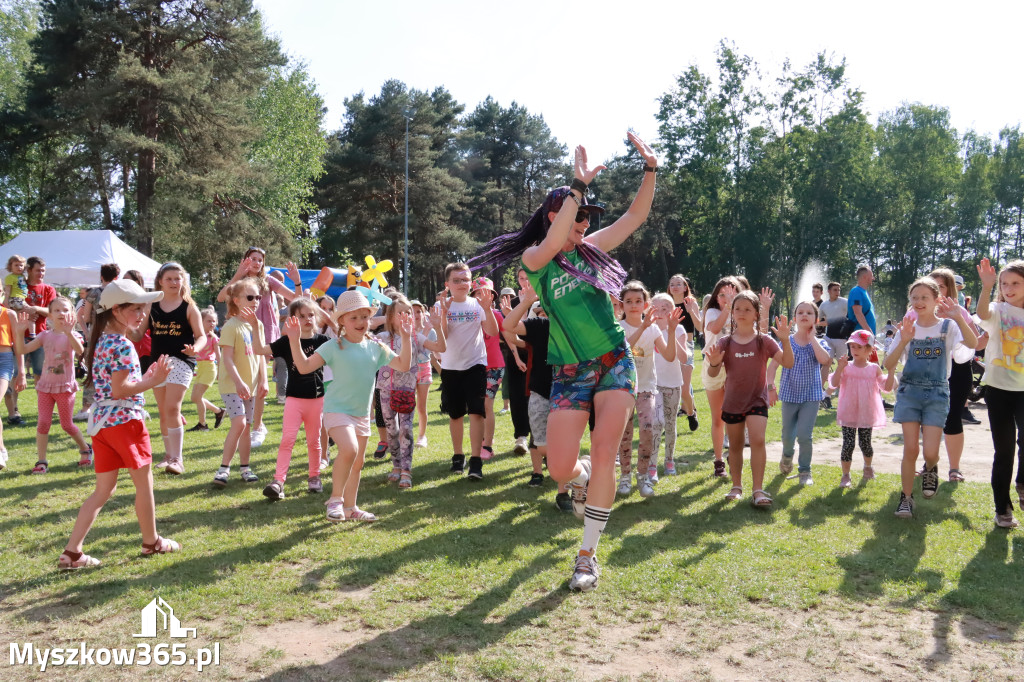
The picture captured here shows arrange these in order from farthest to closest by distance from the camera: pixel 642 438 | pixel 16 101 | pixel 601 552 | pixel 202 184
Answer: pixel 16 101 → pixel 202 184 → pixel 642 438 → pixel 601 552

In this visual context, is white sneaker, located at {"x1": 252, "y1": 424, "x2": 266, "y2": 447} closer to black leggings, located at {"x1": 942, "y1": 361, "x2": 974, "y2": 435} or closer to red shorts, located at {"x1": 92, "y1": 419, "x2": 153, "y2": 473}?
red shorts, located at {"x1": 92, "y1": 419, "x2": 153, "y2": 473}

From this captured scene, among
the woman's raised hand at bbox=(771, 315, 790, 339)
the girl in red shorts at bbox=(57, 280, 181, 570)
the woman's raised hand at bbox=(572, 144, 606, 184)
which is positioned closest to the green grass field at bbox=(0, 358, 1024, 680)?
the girl in red shorts at bbox=(57, 280, 181, 570)

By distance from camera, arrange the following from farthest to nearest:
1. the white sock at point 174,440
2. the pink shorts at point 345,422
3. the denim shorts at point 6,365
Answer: the denim shorts at point 6,365
the white sock at point 174,440
the pink shorts at point 345,422

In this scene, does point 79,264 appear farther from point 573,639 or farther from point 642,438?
point 573,639

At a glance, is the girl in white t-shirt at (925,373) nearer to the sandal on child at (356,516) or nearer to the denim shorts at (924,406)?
the denim shorts at (924,406)

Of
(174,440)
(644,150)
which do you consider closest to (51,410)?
(174,440)

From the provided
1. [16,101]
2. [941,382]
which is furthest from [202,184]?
[941,382]

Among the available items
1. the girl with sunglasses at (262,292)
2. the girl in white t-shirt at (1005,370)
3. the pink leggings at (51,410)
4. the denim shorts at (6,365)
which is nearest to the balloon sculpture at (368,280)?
the girl with sunglasses at (262,292)

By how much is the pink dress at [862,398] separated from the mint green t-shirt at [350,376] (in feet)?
15.9

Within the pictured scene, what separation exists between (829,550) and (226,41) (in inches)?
1257

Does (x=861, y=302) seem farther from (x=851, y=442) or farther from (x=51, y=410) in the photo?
(x=51, y=410)

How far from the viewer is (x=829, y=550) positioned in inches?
216

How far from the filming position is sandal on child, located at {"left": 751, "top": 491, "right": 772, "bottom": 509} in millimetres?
6621

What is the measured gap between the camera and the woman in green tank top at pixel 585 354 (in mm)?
4637
